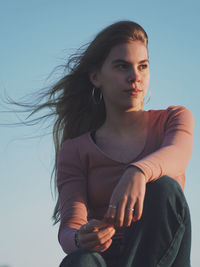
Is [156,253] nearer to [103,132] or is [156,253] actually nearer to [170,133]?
[170,133]

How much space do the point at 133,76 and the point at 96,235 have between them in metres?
1.69

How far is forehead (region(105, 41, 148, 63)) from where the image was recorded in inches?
175

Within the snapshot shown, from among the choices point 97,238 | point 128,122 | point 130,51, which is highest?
point 130,51

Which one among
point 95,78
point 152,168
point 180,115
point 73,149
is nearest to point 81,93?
point 95,78

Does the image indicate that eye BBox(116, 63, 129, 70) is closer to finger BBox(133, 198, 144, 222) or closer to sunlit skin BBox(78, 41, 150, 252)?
sunlit skin BBox(78, 41, 150, 252)

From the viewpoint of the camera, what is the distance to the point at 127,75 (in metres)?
4.37

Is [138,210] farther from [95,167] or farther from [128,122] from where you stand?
[128,122]

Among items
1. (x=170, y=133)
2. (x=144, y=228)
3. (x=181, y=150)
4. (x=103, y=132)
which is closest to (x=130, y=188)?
(x=144, y=228)

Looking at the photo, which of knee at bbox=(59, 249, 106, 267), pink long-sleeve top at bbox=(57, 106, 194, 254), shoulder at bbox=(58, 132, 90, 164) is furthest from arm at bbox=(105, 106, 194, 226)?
shoulder at bbox=(58, 132, 90, 164)

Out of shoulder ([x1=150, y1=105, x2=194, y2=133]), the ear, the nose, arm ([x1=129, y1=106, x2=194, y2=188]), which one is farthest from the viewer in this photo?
the ear

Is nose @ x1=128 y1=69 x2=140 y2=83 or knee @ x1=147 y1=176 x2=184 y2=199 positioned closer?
knee @ x1=147 y1=176 x2=184 y2=199

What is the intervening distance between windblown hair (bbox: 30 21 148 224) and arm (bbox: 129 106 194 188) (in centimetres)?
89

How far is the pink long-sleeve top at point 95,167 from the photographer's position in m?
3.84

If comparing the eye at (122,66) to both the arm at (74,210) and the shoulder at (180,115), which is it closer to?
the shoulder at (180,115)
